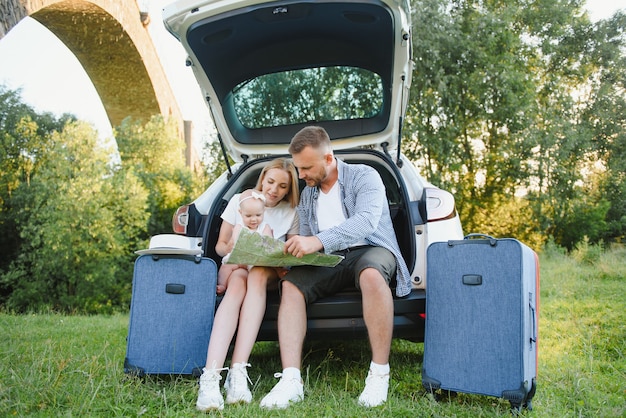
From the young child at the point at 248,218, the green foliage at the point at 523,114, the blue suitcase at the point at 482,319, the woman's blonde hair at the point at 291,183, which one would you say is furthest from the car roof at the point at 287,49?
the green foliage at the point at 523,114

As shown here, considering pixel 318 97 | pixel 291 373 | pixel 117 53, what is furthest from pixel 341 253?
pixel 117 53

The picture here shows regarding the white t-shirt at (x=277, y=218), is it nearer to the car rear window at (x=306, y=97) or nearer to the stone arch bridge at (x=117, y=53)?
the car rear window at (x=306, y=97)

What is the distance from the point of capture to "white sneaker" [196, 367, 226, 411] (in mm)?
2076

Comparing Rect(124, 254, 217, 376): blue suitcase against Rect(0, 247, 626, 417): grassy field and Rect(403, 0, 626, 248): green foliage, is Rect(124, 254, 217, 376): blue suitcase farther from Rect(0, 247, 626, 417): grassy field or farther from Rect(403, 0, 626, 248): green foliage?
Rect(403, 0, 626, 248): green foliage

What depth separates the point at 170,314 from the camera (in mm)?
2477

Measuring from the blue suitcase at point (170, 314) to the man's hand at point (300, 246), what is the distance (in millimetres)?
414

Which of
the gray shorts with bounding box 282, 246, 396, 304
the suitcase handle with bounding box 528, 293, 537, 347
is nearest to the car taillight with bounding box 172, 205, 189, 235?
the gray shorts with bounding box 282, 246, 396, 304

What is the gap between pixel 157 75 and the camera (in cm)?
1275

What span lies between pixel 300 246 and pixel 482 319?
0.81 metres

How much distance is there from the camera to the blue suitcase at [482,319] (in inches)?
84.1

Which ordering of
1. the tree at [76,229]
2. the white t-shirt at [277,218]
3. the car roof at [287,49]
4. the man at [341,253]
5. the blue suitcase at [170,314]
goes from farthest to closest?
the tree at [76,229] < the white t-shirt at [277,218] < the car roof at [287,49] < the blue suitcase at [170,314] < the man at [341,253]

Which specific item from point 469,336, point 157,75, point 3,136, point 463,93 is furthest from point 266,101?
point 157,75

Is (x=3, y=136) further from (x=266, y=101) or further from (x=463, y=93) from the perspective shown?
(x=463, y=93)

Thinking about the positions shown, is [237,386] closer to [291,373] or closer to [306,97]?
[291,373]
